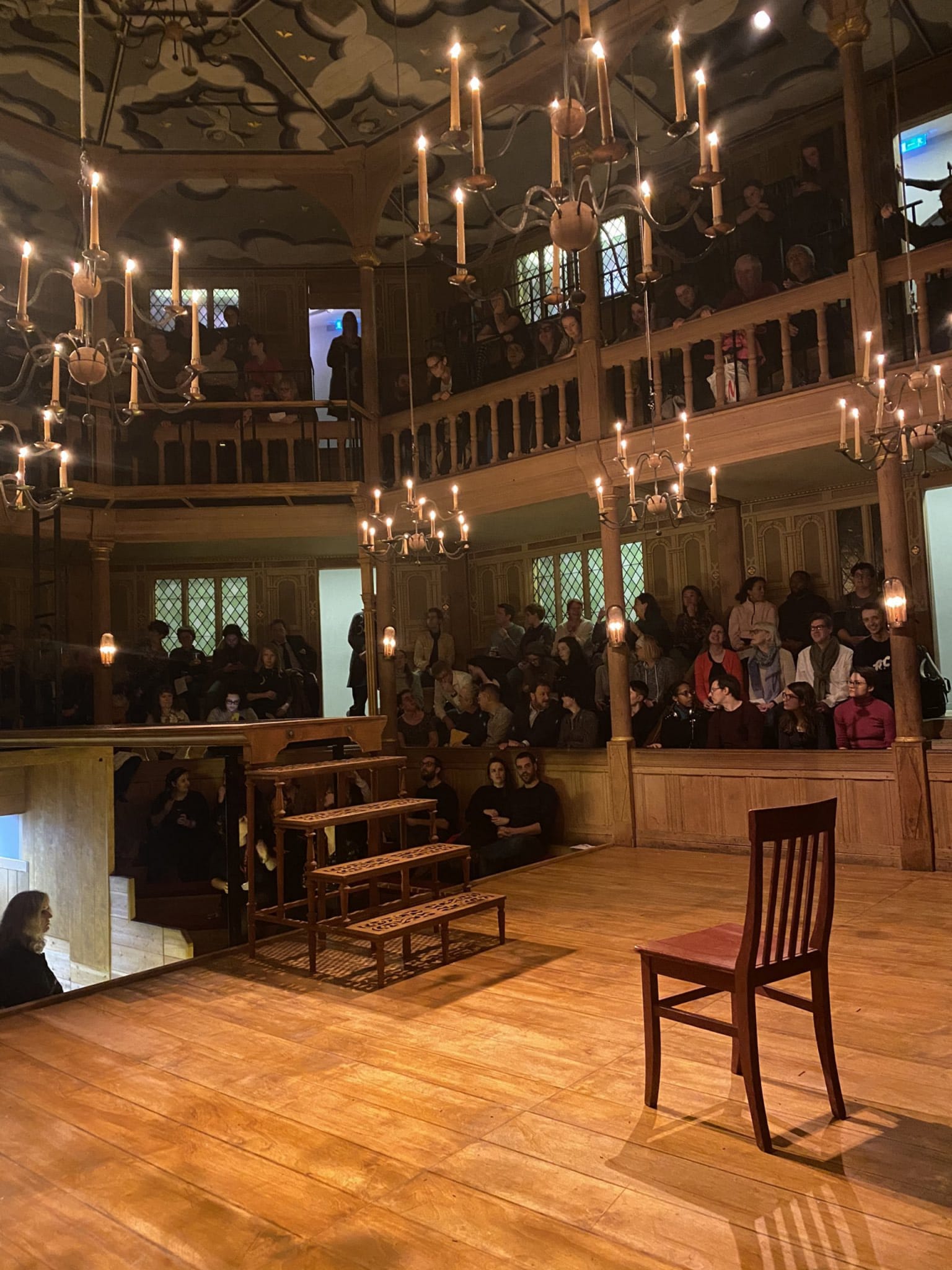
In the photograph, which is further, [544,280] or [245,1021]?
[544,280]

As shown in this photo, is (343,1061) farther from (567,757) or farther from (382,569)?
(382,569)

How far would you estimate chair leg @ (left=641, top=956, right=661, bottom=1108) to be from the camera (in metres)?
3.07

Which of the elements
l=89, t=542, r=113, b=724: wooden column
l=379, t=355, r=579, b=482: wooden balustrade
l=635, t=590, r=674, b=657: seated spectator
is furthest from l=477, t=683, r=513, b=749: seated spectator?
l=89, t=542, r=113, b=724: wooden column

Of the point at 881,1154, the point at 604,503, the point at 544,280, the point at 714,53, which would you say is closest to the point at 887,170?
the point at 714,53

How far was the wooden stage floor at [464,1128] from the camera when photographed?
235cm

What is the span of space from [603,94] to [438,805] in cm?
658

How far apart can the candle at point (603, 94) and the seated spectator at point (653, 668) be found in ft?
20.4

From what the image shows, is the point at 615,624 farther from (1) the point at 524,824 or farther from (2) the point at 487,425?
(2) the point at 487,425

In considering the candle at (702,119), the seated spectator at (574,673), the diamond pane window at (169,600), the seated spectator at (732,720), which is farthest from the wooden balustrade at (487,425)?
the candle at (702,119)

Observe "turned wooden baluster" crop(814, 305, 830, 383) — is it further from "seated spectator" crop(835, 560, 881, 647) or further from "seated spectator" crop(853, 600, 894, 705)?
"seated spectator" crop(853, 600, 894, 705)

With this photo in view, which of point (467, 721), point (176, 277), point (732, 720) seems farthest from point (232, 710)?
point (176, 277)

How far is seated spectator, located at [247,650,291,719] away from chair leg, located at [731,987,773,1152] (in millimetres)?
7919

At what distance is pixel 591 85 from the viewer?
8.95m

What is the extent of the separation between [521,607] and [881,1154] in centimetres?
971
